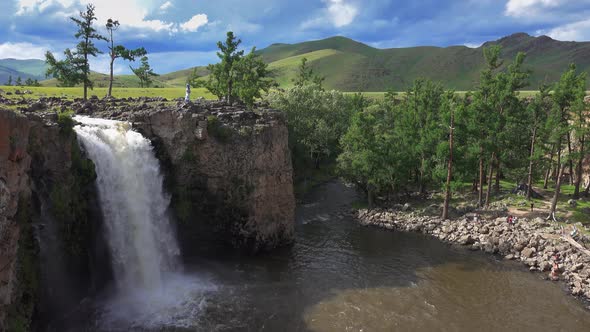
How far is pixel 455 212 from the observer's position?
1777 inches

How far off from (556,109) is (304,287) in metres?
33.1

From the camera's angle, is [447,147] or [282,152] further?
[447,147]

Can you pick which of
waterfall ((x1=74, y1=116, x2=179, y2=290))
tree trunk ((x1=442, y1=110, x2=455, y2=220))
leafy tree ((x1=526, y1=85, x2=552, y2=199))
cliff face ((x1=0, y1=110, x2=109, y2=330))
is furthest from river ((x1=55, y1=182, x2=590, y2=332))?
leafy tree ((x1=526, y1=85, x2=552, y2=199))

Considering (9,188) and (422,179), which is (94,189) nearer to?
(9,188)

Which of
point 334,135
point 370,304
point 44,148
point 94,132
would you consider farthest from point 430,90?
point 44,148

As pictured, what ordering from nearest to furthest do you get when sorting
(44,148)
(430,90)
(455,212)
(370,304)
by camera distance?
(44,148)
(370,304)
(455,212)
(430,90)

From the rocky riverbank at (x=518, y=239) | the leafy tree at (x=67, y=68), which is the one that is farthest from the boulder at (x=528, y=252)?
the leafy tree at (x=67, y=68)

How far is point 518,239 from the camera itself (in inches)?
1436

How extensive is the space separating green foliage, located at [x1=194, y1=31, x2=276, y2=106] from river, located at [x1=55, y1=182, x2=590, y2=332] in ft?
84.4

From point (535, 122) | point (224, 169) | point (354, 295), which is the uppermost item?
point (535, 122)

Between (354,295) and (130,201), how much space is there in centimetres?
1797

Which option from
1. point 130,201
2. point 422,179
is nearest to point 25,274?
point 130,201

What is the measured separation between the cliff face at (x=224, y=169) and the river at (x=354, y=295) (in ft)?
9.27

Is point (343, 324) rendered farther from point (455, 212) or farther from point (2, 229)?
point (455, 212)
